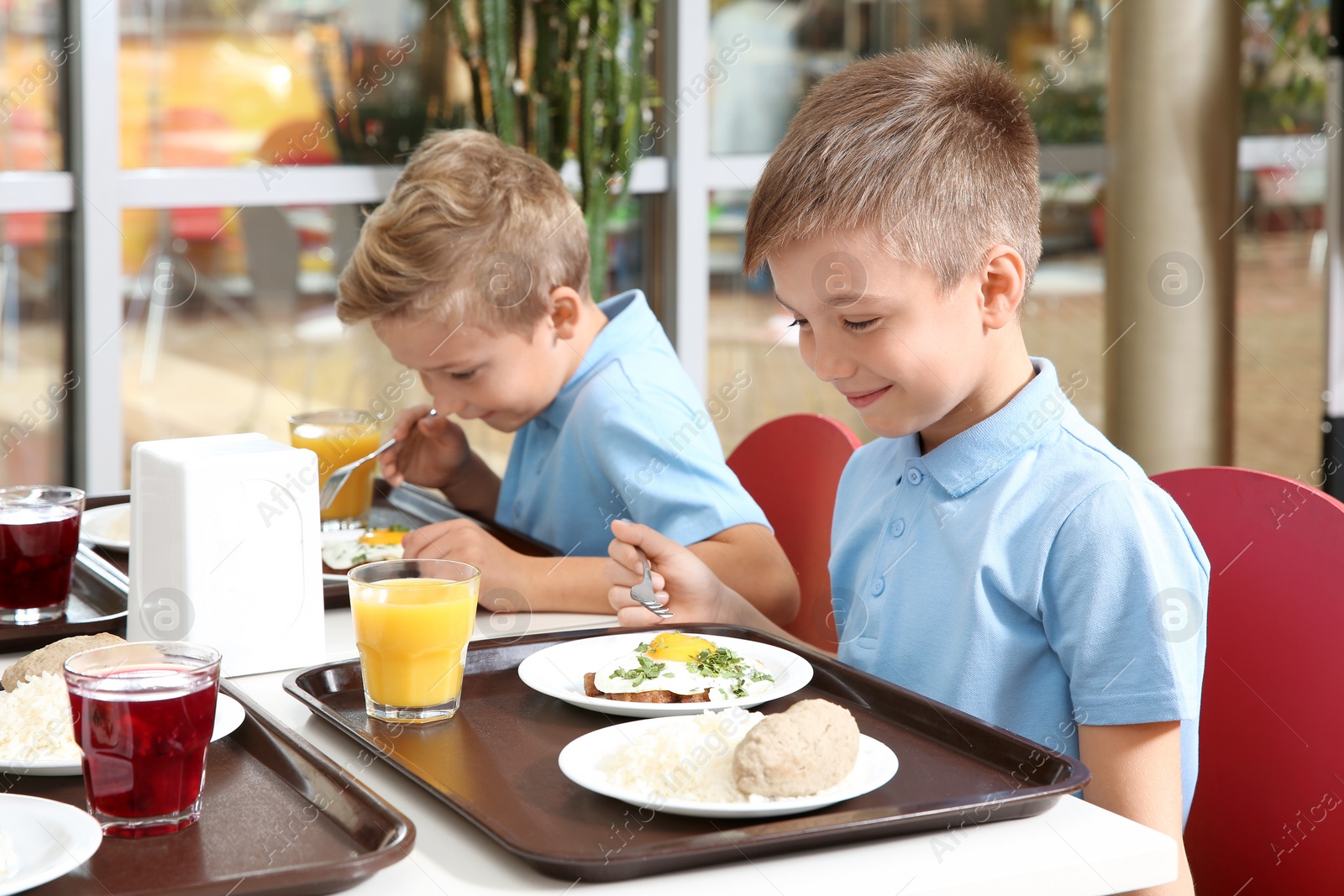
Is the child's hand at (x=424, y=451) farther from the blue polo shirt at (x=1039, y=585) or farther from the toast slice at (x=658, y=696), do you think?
the toast slice at (x=658, y=696)

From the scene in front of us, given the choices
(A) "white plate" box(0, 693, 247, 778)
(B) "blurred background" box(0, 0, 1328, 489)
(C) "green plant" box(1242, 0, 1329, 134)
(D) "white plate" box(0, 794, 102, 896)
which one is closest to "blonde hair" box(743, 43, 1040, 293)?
(A) "white plate" box(0, 693, 247, 778)

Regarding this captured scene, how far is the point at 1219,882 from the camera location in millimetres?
1149

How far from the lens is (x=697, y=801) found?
788 millimetres

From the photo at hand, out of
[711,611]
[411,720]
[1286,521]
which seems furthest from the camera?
[711,611]

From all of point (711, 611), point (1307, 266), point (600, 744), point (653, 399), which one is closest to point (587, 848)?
point (600, 744)

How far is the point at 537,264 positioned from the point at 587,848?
112 centimetres

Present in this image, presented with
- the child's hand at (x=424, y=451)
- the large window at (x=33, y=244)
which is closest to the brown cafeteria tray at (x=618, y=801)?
the child's hand at (x=424, y=451)

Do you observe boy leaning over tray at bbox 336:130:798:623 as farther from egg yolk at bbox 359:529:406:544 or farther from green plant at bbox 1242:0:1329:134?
green plant at bbox 1242:0:1329:134

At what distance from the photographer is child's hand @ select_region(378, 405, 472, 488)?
1.94m

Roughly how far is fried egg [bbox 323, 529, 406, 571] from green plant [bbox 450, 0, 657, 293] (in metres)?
1.52

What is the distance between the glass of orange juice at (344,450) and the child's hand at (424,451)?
0.32 feet

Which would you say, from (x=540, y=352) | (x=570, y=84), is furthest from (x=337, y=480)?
(x=570, y=84)

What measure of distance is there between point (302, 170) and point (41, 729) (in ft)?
7.12

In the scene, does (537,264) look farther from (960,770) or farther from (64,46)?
(64,46)
